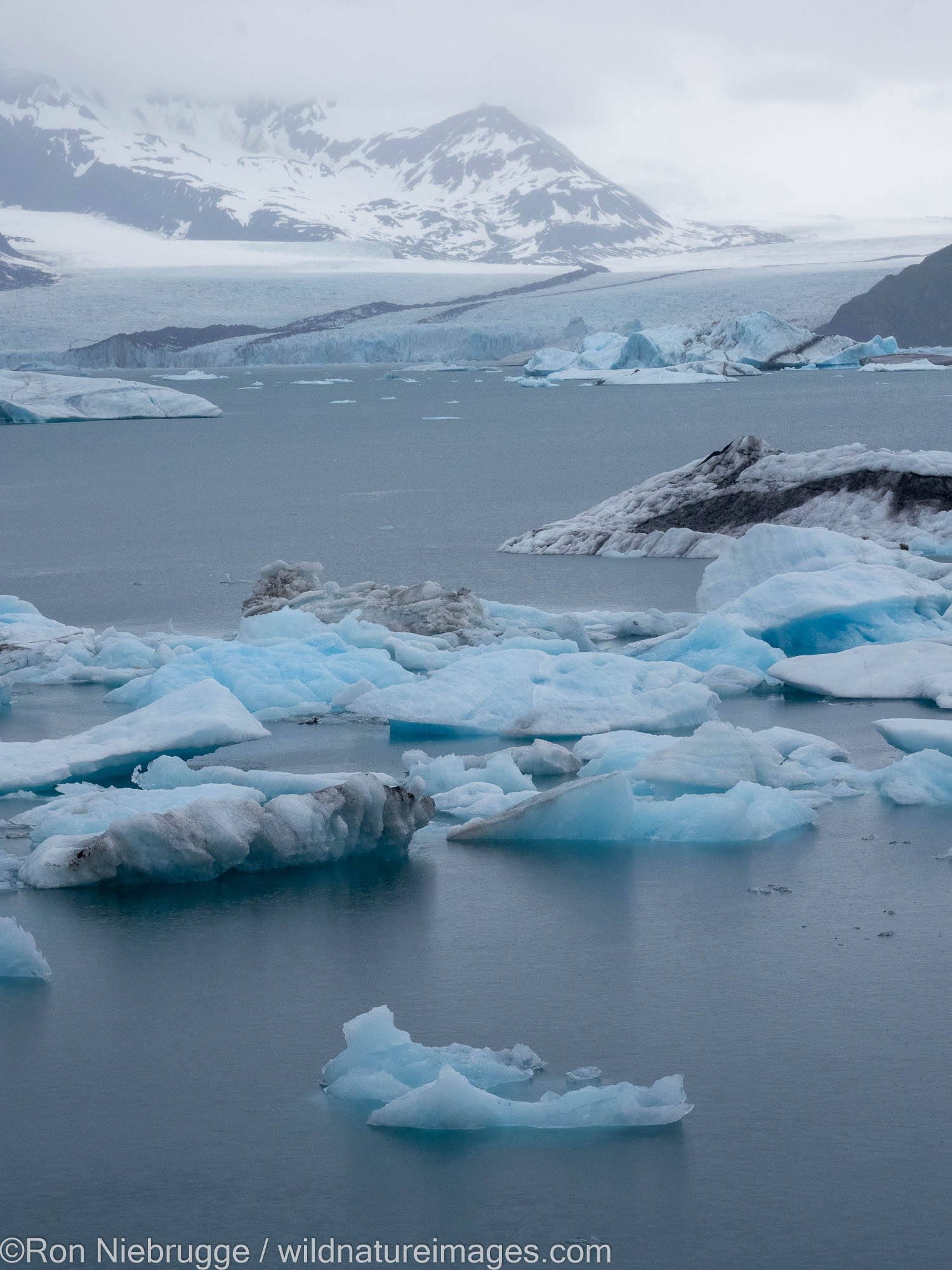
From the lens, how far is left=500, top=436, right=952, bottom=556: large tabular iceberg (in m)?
12.3

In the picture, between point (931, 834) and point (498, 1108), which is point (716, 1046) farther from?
point (931, 834)

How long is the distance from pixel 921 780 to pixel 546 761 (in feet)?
4.51

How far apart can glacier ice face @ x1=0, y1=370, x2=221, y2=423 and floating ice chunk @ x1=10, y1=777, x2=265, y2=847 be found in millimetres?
29585

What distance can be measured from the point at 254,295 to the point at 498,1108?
201ft

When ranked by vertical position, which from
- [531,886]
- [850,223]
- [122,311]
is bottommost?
[531,886]

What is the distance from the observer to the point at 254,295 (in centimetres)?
6225

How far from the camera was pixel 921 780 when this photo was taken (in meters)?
5.87

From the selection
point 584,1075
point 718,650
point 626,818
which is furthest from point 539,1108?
point 718,650

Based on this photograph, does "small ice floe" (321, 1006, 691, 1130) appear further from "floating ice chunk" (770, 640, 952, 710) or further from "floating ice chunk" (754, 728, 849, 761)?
"floating ice chunk" (770, 640, 952, 710)

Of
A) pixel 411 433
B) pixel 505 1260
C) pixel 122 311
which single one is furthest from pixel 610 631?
pixel 122 311

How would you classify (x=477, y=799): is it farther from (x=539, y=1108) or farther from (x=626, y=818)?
(x=539, y=1108)

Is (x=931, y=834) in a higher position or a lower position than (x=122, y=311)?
lower

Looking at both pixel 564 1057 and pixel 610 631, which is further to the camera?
pixel 610 631

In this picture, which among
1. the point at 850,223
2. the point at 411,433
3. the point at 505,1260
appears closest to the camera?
the point at 505,1260
